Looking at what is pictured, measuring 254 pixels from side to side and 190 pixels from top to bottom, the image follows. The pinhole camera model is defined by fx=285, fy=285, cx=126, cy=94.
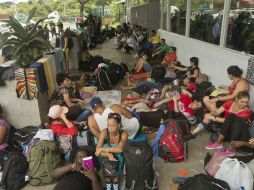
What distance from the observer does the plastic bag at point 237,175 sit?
3.10m

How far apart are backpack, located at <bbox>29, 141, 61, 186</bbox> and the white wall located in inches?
146

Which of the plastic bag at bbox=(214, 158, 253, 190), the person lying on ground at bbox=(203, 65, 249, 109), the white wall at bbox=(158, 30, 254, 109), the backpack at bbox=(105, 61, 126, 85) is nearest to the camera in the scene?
the plastic bag at bbox=(214, 158, 253, 190)

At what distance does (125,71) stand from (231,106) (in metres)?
4.41

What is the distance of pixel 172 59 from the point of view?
9531 mm

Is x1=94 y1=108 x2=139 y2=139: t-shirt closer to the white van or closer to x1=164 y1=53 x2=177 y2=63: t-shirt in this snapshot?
the white van

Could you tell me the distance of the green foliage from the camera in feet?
16.1

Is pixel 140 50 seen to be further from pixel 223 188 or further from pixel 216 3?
pixel 223 188

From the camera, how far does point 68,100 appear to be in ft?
17.4

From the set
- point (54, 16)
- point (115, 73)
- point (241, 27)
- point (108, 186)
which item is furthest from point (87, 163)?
point (54, 16)

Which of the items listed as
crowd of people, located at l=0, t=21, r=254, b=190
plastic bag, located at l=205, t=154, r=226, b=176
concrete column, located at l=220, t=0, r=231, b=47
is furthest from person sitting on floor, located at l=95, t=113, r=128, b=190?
concrete column, located at l=220, t=0, r=231, b=47

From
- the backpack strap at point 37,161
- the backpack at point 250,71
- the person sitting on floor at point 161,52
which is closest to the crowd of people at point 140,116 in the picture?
the backpack at point 250,71

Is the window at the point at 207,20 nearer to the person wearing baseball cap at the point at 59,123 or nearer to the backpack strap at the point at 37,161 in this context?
the person wearing baseball cap at the point at 59,123

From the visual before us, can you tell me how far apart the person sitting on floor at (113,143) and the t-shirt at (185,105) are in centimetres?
193

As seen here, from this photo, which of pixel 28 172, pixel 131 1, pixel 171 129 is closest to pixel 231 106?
pixel 171 129
